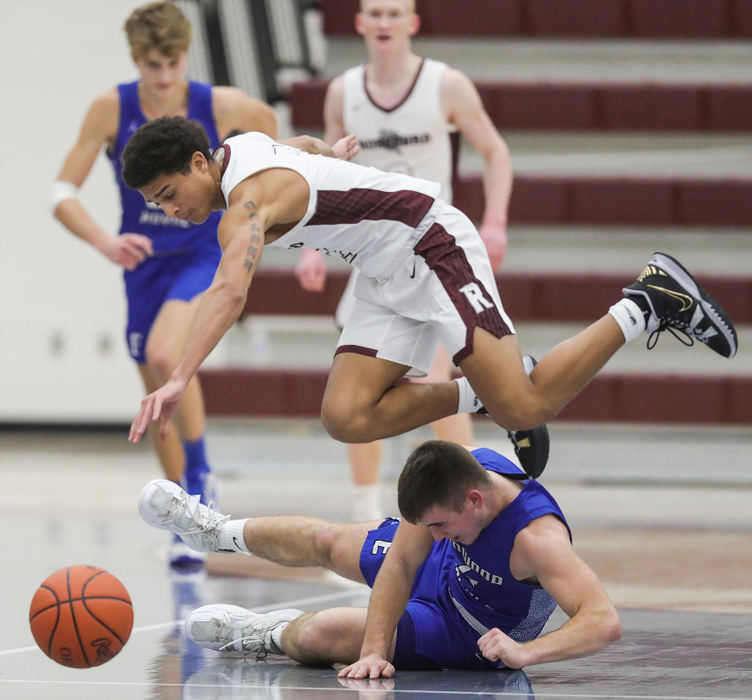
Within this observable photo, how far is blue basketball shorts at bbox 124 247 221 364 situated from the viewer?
5.20 meters

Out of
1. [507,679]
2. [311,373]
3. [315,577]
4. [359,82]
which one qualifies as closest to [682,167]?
[311,373]

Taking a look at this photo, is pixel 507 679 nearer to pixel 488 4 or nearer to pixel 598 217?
pixel 598 217

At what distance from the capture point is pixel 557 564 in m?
3.11

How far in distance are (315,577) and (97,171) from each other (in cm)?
486

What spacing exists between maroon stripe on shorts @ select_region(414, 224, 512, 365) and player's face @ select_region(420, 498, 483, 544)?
69cm

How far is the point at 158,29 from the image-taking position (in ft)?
16.3

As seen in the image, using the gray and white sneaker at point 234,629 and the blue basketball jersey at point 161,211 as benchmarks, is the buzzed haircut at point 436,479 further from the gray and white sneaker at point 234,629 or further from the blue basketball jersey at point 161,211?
the blue basketball jersey at point 161,211

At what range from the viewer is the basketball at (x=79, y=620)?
10.6ft

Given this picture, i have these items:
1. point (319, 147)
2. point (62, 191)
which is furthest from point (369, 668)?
point (62, 191)

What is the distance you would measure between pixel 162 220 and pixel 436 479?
242cm

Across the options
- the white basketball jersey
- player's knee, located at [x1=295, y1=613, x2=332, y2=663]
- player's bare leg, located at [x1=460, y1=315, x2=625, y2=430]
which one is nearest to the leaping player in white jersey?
player's bare leg, located at [x1=460, y1=315, x2=625, y2=430]

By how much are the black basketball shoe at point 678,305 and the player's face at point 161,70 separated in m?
2.01

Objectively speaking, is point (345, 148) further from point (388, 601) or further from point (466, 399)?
point (388, 601)

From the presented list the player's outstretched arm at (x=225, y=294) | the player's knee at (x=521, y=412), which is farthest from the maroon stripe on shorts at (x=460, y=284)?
the player's outstretched arm at (x=225, y=294)
